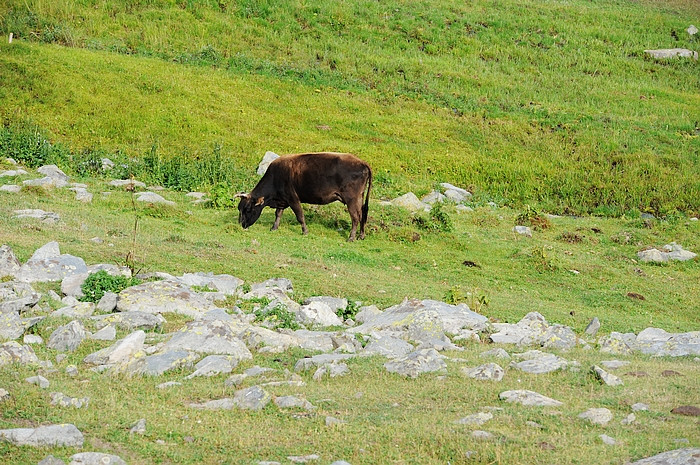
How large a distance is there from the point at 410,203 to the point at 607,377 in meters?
14.9

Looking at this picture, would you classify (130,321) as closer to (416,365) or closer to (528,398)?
(416,365)

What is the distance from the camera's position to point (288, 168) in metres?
21.0

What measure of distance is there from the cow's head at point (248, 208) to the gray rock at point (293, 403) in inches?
498

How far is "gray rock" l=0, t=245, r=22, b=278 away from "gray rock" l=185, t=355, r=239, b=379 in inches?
195

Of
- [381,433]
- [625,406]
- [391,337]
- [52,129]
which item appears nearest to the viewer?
[381,433]

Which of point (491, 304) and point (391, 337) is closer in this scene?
point (391, 337)

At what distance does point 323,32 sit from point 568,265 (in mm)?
24782

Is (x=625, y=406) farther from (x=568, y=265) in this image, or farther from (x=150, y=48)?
(x=150, y=48)

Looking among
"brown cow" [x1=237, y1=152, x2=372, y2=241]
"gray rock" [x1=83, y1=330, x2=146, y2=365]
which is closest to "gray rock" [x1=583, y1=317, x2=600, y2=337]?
"gray rock" [x1=83, y1=330, x2=146, y2=365]

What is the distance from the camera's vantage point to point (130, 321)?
1134 cm

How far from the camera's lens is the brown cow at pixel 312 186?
816 inches

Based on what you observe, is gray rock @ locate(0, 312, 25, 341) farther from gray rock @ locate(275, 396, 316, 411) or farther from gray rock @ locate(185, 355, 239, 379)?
gray rock @ locate(275, 396, 316, 411)

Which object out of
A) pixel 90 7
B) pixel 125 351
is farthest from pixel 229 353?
pixel 90 7

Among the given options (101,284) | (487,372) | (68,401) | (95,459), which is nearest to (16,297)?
(101,284)
